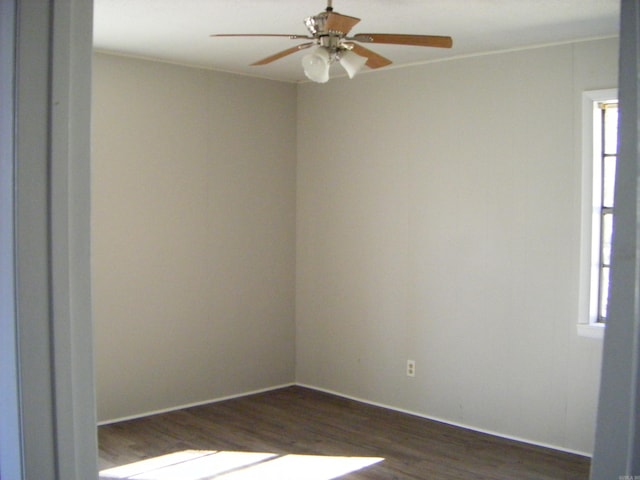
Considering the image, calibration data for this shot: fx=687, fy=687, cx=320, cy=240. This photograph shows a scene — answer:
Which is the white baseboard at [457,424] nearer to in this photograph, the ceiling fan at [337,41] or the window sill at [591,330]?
the window sill at [591,330]

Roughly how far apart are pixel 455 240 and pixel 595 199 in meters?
1.00

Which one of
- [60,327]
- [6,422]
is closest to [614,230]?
[60,327]

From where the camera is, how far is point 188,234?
17.1 ft

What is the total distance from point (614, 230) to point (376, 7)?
2948 millimetres

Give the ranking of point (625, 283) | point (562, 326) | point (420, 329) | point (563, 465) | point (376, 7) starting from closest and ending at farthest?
point (625, 283) < point (376, 7) < point (563, 465) < point (562, 326) < point (420, 329)

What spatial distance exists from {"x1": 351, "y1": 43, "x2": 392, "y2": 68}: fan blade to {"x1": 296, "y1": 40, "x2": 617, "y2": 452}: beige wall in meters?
1.49

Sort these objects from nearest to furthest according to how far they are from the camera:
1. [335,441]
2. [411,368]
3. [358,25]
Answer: [358,25] → [335,441] → [411,368]

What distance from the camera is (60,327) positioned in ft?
3.62

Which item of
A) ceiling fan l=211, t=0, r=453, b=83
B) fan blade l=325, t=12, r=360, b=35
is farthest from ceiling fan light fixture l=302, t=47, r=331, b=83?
fan blade l=325, t=12, r=360, b=35

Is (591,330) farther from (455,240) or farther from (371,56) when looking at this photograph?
(371,56)

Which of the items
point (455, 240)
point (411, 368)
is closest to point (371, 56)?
point (455, 240)

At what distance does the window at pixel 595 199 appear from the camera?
4.20 metres

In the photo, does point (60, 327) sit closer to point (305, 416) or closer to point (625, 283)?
point (625, 283)

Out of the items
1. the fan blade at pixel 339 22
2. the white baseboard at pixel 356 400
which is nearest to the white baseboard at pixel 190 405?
the white baseboard at pixel 356 400
